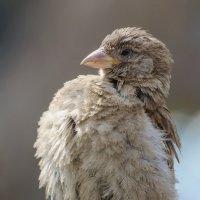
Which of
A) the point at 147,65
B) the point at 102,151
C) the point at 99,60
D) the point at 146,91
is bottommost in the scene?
the point at 102,151

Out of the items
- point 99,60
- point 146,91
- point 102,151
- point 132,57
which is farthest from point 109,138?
point 132,57

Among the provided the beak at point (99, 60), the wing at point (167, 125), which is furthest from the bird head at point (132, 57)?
the wing at point (167, 125)

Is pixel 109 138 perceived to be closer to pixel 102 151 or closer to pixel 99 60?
pixel 102 151

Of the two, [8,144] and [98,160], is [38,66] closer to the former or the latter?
[8,144]

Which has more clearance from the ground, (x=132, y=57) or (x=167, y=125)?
(x=132, y=57)

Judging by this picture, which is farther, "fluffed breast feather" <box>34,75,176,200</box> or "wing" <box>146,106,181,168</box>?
"wing" <box>146,106,181,168</box>

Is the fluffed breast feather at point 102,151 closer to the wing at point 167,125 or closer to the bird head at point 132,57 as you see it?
the wing at point 167,125

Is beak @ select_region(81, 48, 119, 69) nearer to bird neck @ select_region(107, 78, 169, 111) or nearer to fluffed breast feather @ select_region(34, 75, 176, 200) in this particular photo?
bird neck @ select_region(107, 78, 169, 111)

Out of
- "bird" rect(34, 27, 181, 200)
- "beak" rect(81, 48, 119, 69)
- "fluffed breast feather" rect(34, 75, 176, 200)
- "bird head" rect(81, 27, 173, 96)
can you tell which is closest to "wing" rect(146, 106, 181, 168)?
"bird" rect(34, 27, 181, 200)
